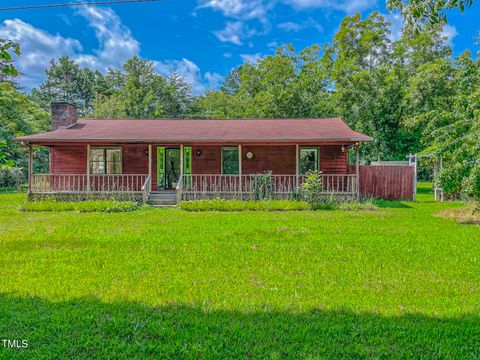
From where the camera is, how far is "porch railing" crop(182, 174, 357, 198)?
14.3m

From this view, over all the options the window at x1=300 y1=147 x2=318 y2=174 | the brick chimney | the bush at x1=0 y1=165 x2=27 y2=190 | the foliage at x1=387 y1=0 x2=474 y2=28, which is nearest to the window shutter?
the brick chimney

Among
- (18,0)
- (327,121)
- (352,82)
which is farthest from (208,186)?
(352,82)

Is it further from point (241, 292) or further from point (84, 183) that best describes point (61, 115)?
point (241, 292)

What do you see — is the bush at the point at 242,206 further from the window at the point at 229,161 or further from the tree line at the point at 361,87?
the tree line at the point at 361,87

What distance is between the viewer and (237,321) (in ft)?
12.0

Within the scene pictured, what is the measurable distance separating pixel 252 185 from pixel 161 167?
457 cm

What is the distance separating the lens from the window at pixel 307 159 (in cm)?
1598

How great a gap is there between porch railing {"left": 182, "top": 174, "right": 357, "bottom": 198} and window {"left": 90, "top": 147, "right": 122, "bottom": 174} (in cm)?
340

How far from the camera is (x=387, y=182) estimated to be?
16531 millimetres

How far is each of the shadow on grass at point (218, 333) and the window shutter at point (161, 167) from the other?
12.4 m

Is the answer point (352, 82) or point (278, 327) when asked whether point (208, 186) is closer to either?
point (278, 327)

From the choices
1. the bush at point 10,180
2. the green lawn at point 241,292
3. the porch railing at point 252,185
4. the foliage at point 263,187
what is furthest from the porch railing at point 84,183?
the bush at point 10,180

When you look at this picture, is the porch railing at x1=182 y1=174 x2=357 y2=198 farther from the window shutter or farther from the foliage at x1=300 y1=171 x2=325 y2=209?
the window shutter

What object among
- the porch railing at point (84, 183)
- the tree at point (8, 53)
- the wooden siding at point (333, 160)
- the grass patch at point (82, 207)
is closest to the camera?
the tree at point (8, 53)
